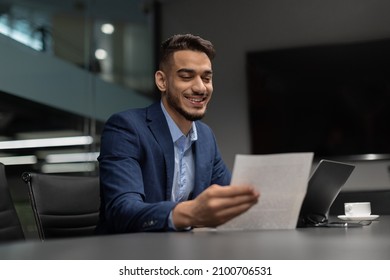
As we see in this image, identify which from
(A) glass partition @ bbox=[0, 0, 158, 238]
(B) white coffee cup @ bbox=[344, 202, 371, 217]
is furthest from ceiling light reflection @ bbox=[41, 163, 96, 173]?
(B) white coffee cup @ bbox=[344, 202, 371, 217]

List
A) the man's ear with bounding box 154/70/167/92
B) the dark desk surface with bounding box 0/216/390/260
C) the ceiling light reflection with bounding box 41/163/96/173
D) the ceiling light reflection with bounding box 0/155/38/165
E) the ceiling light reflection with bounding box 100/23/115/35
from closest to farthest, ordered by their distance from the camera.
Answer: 1. the dark desk surface with bounding box 0/216/390/260
2. the man's ear with bounding box 154/70/167/92
3. the ceiling light reflection with bounding box 0/155/38/165
4. the ceiling light reflection with bounding box 41/163/96/173
5. the ceiling light reflection with bounding box 100/23/115/35

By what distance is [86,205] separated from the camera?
1.67 meters

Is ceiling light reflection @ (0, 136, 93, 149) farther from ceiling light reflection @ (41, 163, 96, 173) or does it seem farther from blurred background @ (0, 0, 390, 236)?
ceiling light reflection @ (41, 163, 96, 173)

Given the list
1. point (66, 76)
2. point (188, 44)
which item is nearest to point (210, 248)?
point (188, 44)

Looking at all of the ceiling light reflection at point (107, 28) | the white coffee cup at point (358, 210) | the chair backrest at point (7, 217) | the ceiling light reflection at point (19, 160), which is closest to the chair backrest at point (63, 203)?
the chair backrest at point (7, 217)

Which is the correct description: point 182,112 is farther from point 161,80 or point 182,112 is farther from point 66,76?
point 66,76

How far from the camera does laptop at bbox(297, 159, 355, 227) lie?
1.21m

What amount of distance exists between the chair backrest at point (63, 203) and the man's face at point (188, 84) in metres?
0.39

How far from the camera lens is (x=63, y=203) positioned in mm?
1573

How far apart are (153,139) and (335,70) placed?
9.33ft

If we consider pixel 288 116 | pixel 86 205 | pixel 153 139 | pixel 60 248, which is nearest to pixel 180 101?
pixel 153 139

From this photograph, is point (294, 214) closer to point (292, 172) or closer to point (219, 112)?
point (292, 172)

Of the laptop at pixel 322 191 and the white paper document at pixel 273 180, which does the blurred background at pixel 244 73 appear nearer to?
the laptop at pixel 322 191

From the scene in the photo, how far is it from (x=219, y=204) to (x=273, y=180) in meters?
0.10
